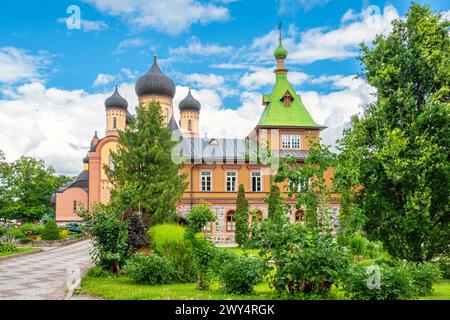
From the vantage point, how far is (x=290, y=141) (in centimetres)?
3228

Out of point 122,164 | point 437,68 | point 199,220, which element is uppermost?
point 437,68

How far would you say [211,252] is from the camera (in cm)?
1011

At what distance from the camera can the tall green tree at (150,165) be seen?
69.3 ft

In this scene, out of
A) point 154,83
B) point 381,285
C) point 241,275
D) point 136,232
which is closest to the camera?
point 381,285

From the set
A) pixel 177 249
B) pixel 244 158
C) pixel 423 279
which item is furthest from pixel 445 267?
pixel 244 158

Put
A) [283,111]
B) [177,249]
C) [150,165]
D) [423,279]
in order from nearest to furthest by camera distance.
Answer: [423,279] < [177,249] < [150,165] < [283,111]

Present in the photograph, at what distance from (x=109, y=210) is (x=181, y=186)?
9.79 meters

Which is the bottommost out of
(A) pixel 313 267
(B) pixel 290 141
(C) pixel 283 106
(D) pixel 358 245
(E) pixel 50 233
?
(E) pixel 50 233

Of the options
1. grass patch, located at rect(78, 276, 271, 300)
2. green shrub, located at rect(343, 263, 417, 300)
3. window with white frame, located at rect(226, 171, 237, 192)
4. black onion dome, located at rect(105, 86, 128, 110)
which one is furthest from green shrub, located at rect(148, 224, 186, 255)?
black onion dome, located at rect(105, 86, 128, 110)

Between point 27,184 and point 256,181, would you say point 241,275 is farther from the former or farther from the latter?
point 27,184

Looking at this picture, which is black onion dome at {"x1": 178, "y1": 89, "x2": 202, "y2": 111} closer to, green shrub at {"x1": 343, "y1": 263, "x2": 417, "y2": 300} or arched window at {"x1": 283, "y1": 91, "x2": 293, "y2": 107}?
arched window at {"x1": 283, "y1": 91, "x2": 293, "y2": 107}

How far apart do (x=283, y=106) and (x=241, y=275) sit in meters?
25.4
